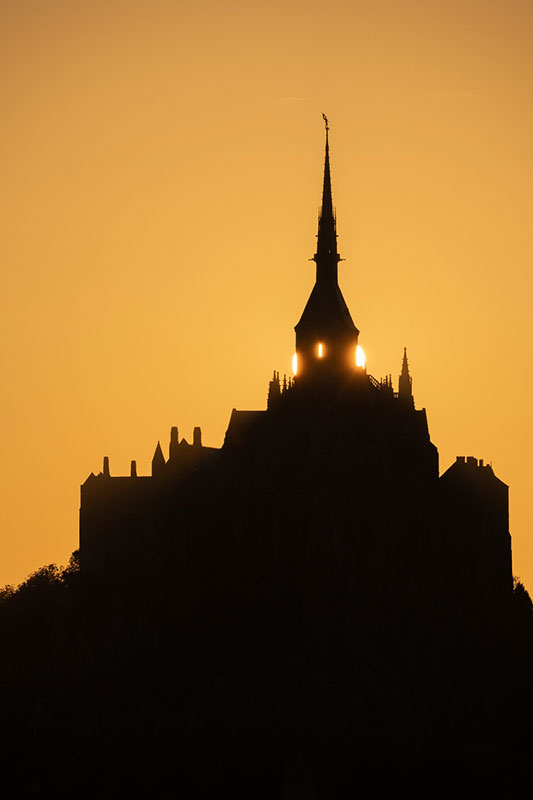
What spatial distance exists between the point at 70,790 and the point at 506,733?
3738 cm

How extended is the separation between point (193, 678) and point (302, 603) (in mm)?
11565

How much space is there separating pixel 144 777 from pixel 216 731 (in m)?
6.90

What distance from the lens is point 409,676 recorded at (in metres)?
198

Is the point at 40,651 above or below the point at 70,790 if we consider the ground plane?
above

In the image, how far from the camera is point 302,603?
198 meters

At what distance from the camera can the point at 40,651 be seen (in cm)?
19862

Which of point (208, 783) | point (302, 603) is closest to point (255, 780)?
point (208, 783)

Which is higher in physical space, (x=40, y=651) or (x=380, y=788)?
(x=40, y=651)

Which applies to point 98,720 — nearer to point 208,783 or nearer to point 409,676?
point 208,783

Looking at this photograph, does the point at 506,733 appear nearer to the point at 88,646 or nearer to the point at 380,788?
the point at 380,788

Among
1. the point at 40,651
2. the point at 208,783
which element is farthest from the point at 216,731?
the point at 40,651

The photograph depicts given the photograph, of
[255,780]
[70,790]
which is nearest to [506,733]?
[255,780]

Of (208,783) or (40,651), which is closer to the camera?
(208,783)

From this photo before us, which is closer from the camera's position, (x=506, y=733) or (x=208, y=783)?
(x=208, y=783)
